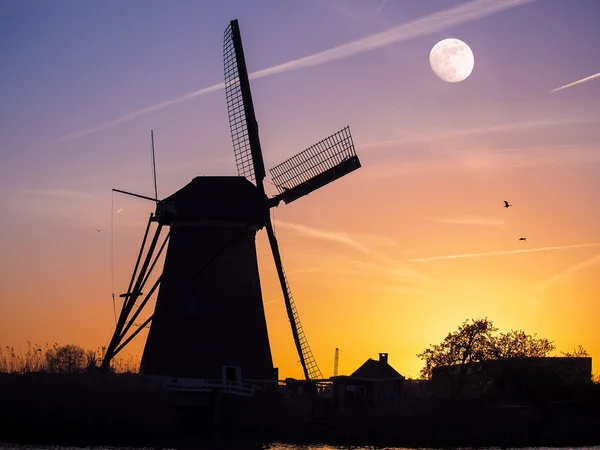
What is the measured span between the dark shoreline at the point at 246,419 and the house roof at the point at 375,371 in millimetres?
8955

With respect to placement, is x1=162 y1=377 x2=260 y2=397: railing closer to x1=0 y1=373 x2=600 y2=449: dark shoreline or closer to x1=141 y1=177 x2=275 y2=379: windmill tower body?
x1=0 y1=373 x2=600 y2=449: dark shoreline

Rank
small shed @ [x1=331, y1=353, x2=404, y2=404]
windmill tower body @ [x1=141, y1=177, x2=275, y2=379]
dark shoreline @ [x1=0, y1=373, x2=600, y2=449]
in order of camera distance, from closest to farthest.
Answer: dark shoreline @ [x1=0, y1=373, x2=600, y2=449]
windmill tower body @ [x1=141, y1=177, x2=275, y2=379]
small shed @ [x1=331, y1=353, x2=404, y2=404]

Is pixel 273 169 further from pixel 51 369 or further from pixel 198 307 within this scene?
pixel 51 369

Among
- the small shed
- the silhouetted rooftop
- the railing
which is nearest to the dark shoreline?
the railing

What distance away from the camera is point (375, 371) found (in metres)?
65.4

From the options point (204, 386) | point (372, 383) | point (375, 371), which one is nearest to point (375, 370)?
point (375, 371)

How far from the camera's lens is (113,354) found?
174ft

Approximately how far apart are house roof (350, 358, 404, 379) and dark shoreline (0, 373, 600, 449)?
896 cm

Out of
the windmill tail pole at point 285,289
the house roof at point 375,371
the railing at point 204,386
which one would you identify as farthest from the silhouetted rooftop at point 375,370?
the railing at point 204,386

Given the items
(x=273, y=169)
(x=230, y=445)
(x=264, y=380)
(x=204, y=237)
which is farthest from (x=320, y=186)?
(x=230, y=445)

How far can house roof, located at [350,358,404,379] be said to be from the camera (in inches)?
2566

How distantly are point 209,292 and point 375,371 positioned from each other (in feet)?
55.0

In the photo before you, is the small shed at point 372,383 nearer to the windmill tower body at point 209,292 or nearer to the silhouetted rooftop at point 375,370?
the silhouetted rooftop at point 375,370

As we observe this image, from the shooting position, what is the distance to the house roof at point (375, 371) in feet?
214
